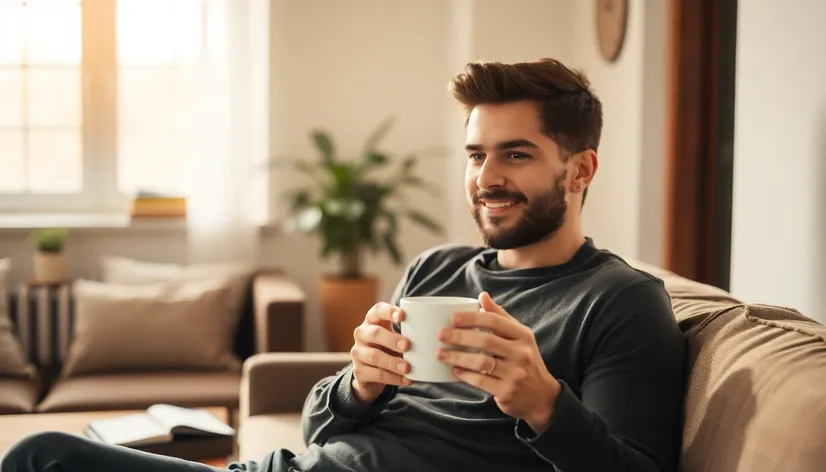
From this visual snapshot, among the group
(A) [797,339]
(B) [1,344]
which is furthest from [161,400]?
(A) [797,339]

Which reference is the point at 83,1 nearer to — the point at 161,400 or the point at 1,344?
the point at 1,344

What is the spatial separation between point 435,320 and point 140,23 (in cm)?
354

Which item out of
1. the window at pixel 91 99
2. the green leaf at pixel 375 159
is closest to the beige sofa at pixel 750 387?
the green leaf at pixel 375 159

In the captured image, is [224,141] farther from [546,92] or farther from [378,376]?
[378,376]

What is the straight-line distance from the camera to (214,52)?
4250mm

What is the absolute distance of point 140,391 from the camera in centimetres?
320

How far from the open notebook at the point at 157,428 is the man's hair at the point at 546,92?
3.34 ft

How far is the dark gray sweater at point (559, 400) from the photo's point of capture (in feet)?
4.26

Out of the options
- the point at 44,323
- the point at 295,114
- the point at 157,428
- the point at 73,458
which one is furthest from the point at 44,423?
the point at 295,114

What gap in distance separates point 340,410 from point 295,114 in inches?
121

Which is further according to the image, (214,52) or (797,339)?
(214,52)

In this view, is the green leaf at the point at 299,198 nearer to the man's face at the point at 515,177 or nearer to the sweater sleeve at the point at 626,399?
the man's face at the point at 515,177

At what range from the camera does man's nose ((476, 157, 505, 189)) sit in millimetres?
1612

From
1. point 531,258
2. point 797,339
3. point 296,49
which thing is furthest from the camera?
point 296,49
